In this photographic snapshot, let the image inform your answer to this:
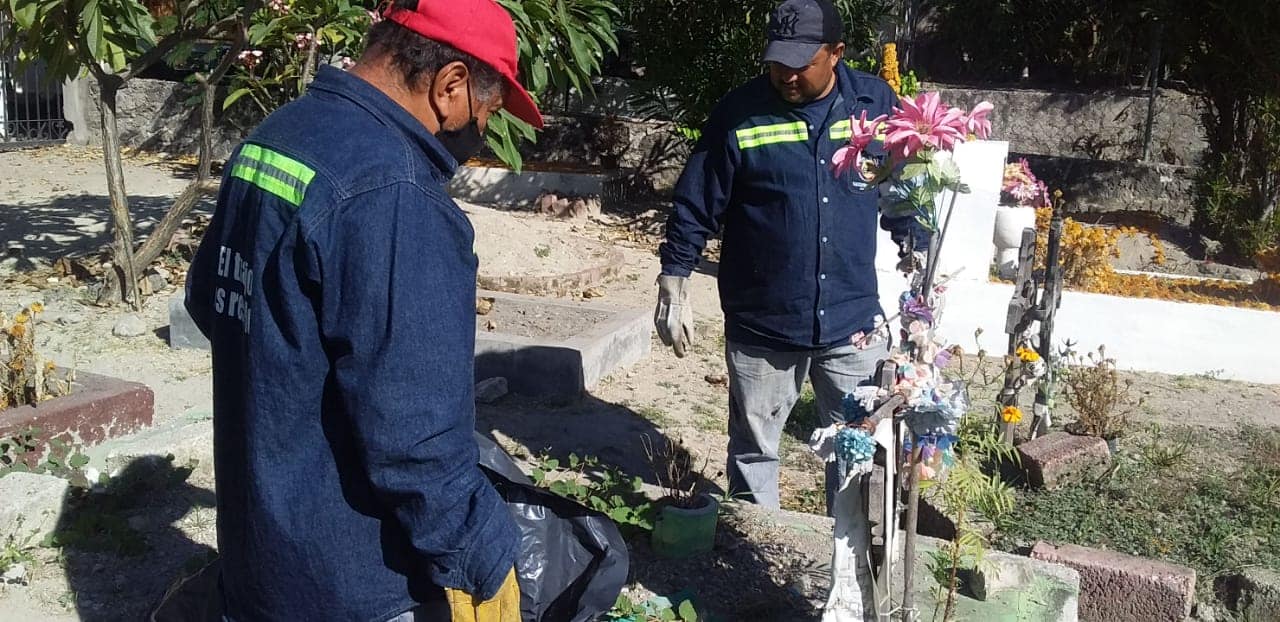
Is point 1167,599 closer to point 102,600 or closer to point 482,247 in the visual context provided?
point 102,600

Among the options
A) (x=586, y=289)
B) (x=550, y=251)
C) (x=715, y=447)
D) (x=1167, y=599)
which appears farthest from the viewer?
(x=550, y=251)

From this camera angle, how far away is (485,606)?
188 cm

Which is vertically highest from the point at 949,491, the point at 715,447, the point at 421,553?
the point at 421,553

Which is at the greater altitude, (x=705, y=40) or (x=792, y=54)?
(x=705, y=40)

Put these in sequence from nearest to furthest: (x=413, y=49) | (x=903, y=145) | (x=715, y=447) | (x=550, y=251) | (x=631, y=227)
Answer: (x=413, y=49) → (x=903, y=145) → (x=715, y=447) → (x=550, y=251) → (x=631, y=227)

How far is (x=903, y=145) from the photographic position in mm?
2590

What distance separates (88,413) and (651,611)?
7.37ft

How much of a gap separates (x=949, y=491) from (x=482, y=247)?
210 inches

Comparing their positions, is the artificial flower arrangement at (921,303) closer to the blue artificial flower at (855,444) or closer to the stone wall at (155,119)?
the blue artificial flower at (855,444)

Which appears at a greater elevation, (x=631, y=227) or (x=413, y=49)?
(x=413, y=49)

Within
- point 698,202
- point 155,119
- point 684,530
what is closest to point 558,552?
point 684,530

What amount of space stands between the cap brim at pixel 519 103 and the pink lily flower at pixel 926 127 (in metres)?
0.90

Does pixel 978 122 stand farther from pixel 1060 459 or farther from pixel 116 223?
pixel 116 223

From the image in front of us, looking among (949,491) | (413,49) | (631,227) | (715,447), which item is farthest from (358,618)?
(631,227)
